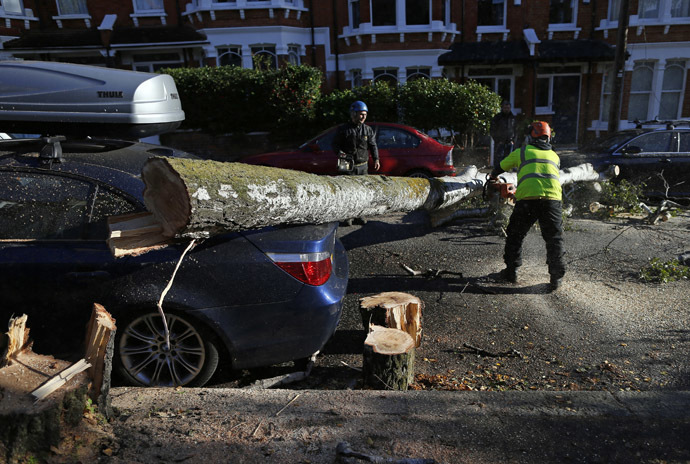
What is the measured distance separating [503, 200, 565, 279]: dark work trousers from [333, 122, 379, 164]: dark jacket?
2866 millimetres

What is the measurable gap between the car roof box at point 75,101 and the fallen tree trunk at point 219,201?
1.38m

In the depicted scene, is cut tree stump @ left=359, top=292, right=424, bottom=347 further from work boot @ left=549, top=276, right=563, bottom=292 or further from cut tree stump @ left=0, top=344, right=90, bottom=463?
cut tree stump @ left=0, top=344, right=90, bottom=463

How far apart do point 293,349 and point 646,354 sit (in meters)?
2.81

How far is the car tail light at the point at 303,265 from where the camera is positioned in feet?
10.7

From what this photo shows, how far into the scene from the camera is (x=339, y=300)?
11.3 ft

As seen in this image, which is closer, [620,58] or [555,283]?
[555,283]

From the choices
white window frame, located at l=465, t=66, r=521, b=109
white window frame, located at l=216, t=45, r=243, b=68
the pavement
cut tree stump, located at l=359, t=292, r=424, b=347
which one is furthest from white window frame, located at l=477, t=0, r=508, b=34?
the pavement

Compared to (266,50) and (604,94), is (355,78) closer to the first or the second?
(266,50)

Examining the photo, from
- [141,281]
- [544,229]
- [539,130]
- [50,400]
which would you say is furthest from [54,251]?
[539,130]

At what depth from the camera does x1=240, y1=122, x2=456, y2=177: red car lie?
9.94 m

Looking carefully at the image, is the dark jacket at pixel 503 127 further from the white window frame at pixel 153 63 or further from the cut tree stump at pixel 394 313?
the white window frame at pixel 153 63

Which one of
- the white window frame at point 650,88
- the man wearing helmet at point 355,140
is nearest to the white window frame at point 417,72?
the white window frame at point 650,88

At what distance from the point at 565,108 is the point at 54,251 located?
20184 mm

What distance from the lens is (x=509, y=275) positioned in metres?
5.52
